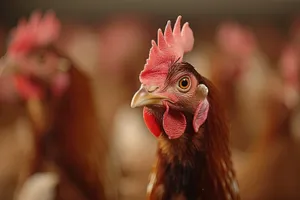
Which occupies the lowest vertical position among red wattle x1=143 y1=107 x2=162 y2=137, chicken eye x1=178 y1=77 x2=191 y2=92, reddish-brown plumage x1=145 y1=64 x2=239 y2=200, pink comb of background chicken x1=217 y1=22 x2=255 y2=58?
reddish-brown plumage x1=145 y1=64 x2=239 y2=200

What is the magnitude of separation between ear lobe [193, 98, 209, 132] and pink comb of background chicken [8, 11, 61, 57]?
0.52 metres

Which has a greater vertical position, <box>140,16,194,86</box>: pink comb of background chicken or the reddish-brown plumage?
<box>140,16,194,86</box>: pink comb of background chicken

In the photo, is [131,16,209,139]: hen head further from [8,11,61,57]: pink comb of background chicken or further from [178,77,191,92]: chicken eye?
Result: [8,11,61,57]: pink comb of background chicken

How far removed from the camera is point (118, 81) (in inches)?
55.2

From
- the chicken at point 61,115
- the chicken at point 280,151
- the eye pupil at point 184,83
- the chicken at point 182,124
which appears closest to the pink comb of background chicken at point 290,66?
the chicken at point 280,151

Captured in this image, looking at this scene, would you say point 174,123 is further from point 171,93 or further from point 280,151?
point 280,151

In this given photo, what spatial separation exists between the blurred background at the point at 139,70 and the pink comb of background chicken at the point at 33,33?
0.08 feet

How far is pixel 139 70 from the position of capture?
1.33 meters

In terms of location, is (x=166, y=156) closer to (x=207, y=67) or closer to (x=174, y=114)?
(x=174, y=114)

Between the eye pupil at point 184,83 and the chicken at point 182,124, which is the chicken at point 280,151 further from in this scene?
the eye pupil at point 184,83

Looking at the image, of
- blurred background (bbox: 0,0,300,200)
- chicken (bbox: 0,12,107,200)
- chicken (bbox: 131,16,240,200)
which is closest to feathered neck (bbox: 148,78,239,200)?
chicken (bbox: 131,16,240,200)

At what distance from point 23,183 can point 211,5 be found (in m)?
0.73

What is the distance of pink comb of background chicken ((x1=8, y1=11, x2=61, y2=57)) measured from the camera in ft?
4.50

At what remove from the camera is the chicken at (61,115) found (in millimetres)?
1362
